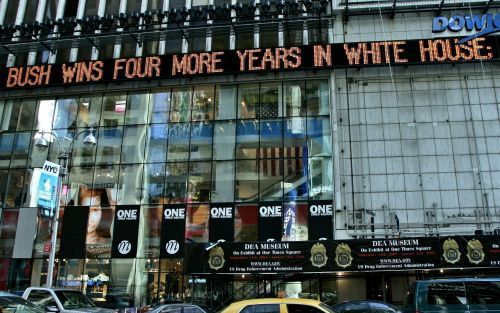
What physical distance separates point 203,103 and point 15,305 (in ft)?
66.3

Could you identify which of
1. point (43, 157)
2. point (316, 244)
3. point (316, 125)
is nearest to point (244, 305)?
point (316, 244)

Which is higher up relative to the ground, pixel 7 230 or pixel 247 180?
pixel 247 180

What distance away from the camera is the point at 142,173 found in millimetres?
27484

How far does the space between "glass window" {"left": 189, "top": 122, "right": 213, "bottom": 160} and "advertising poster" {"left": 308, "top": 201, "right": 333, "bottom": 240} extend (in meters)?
6.50

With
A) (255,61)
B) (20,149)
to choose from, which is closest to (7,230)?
(20,149)

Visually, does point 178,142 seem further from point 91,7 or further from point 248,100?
point 91,7

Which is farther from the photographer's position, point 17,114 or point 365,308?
point 17,114

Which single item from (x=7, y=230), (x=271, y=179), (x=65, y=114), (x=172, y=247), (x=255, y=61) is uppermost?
(x=255, y=61)

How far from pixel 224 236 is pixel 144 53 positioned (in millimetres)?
12539

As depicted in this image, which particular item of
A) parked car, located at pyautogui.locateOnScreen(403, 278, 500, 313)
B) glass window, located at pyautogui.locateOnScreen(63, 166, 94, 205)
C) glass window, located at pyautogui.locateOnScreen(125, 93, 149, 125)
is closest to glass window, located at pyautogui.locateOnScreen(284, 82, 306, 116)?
glass window, located at pyautogui.locateOnScreen(125, 93, 149, 125)

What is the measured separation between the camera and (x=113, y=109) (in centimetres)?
2931

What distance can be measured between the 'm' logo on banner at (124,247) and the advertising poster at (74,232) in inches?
84.8

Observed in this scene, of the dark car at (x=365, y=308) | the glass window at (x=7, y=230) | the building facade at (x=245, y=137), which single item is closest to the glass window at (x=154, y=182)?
the building facade at (x=245, y=137)

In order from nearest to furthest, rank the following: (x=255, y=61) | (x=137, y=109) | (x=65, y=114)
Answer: (x=255, y=61), (x=137, y=109), (x=65, y=114)
